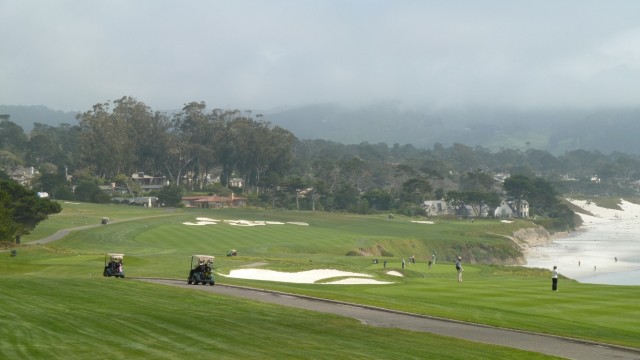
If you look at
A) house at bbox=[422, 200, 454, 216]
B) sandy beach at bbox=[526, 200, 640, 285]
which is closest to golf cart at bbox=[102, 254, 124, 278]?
sandy beach at bbox=[526, 200, 640, 285]

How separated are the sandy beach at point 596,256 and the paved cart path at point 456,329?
48443mm

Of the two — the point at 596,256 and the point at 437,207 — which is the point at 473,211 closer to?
the point at 437,207

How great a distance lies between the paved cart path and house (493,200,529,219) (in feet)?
516

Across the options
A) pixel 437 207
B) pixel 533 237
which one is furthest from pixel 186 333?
pixel 437 207

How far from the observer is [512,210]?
19188 centimetres

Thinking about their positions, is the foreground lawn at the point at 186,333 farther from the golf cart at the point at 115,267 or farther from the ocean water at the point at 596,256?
the ocean water at the point at 596,256

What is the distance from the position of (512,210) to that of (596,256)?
80179 millimetres

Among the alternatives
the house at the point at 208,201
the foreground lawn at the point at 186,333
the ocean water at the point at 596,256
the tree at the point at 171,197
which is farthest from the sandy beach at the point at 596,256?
the tree at the point at 171,197

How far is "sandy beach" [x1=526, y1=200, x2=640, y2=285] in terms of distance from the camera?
3339 inches

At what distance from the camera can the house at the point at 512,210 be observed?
187 m

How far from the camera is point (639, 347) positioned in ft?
77.2

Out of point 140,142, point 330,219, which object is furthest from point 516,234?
point 140,142

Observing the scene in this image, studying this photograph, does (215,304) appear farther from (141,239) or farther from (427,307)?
(141,239)

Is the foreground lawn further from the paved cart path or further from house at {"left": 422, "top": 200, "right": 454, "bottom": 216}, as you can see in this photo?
house at {"left": 422, "top": 200, "right": 454, "bottom": 216}
